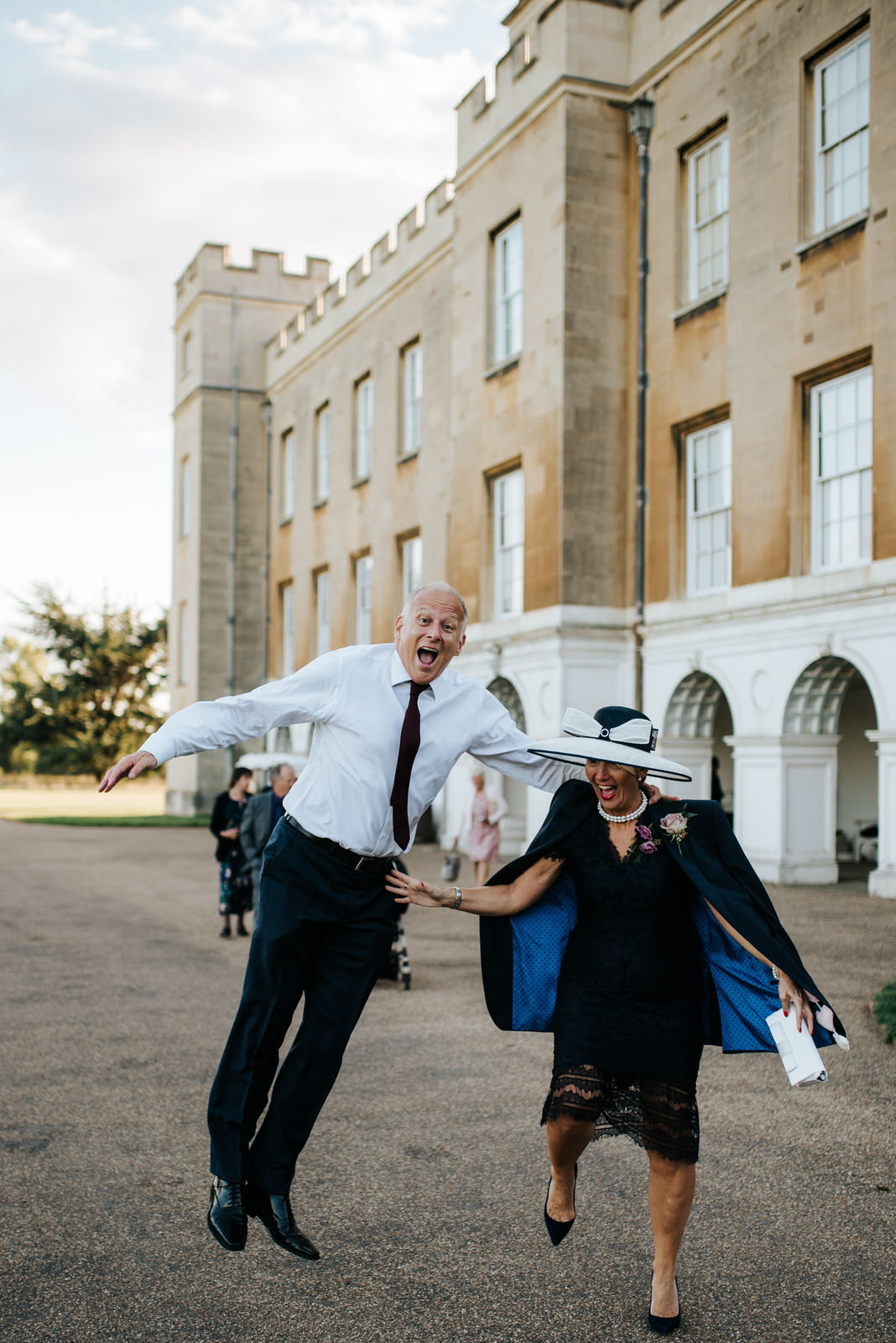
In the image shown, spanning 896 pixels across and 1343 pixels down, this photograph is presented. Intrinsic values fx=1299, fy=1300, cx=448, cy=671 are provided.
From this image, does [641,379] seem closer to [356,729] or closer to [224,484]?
[356,729]

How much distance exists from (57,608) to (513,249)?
51.7m

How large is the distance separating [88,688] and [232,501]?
32002mm

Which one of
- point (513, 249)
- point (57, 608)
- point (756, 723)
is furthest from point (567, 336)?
point (57, 608)

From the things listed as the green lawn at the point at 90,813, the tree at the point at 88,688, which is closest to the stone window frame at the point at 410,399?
the green lawn at the point at 90,813

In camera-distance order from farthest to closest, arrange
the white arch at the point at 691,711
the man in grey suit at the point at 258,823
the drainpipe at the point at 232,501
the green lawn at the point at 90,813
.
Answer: the drainpipe at the point at 232,501 < the green lawn at the point at 90,813 < the white arch at the point at 691,711 < the man in grey suit at the point at 258,823

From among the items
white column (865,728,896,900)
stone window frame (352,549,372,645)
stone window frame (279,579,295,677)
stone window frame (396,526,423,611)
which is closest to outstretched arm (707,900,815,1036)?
white column (865,728,896,900)

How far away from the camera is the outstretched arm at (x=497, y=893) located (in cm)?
421

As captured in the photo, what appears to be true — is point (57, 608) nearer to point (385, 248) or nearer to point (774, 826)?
point (385, 248)

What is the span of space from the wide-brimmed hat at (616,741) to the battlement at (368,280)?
25279mm

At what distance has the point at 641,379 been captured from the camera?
21.1 metres

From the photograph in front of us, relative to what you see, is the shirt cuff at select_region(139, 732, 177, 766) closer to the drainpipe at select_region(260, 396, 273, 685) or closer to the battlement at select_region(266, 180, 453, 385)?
the battlement at select_region(266, 180, 453, 385)

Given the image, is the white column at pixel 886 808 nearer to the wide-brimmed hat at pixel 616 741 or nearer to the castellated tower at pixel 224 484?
the wide-brimmed hat at pixel 616 741

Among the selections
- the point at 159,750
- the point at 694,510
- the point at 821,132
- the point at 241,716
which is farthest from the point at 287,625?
the point at 159,750

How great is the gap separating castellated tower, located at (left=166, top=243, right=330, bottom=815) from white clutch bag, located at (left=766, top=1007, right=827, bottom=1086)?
36.9m
